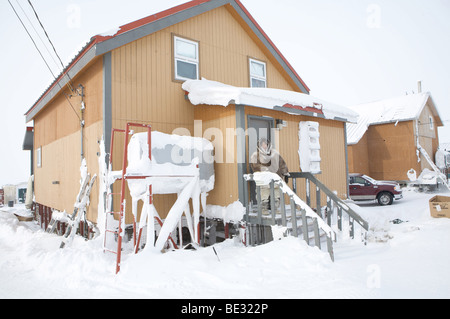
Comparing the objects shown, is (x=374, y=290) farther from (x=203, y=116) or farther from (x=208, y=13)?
(x=208, y=13)

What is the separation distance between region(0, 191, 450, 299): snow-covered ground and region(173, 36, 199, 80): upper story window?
195 inches

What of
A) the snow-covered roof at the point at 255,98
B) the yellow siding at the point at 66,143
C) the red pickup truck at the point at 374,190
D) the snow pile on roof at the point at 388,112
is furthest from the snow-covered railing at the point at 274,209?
the snow pile on roof at the point at 388,112

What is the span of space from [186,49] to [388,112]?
18454 millimetres

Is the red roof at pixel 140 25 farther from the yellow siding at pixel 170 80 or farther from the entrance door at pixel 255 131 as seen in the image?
the entrance door at pixel 255 131

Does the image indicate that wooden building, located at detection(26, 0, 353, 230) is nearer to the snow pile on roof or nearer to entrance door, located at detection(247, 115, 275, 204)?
entrance door, located at detection(247, 115, 275, 204)

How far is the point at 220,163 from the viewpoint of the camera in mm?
7504

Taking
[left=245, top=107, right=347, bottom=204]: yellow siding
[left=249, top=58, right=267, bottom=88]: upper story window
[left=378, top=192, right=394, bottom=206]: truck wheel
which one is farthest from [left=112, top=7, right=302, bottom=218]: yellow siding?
[left=378, top=192, right=394, bottom=206]: truck wheel

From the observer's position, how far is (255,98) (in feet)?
23.9

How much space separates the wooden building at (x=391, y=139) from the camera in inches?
800

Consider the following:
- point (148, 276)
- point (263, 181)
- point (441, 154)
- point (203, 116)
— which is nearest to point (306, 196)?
point (263, 181)

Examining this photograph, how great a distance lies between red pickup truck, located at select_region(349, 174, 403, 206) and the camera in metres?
14.5

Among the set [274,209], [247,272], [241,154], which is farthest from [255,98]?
[247,272]

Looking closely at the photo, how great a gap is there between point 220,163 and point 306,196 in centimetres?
303

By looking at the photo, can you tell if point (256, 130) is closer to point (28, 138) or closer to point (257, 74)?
point (257, 74)
